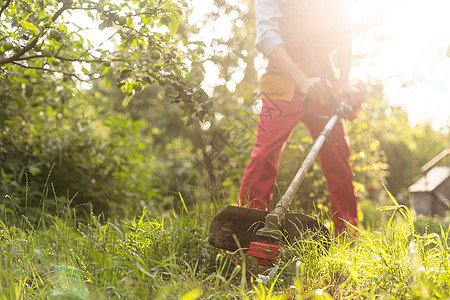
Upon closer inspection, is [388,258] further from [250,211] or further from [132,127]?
[132,127]

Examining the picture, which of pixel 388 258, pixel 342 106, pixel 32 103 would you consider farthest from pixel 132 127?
pixel 388 258

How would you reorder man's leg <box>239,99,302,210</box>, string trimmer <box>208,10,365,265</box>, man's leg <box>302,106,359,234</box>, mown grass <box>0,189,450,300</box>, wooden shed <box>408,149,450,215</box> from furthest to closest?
wooden shed <box>408,149,450,215</box>
man's leg <box>302,106,359,234</box>
man's leg <box>239,99,302,210</box>
string trimmer <box>208,10,365,265</box>
mown grass <box>0,189,450,300</box>

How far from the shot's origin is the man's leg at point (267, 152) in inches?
109

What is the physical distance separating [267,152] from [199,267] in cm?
92

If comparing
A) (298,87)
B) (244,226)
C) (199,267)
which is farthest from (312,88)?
(199,267)

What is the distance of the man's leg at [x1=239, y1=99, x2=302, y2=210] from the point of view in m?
2.77

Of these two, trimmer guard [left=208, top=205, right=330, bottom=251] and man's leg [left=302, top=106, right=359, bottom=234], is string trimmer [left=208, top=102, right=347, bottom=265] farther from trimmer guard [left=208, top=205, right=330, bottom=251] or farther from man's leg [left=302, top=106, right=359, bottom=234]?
man's leg [left=302, top=106, right=359, bottom=234]

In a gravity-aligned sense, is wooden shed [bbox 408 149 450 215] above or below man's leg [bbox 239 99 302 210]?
below

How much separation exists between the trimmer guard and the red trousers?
1.31 ft

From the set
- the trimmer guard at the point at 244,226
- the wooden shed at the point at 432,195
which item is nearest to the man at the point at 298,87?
the trimmer guard at the point at 244,226

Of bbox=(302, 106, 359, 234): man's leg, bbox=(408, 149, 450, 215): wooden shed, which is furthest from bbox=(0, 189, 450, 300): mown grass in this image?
bbox=(408, 149, 450, 215): wooden shed

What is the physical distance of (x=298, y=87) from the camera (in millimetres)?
2928

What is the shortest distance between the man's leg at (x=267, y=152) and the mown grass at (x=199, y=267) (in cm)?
46

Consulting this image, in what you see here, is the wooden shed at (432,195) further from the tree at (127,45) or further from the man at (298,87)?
the tree at (127,45)
